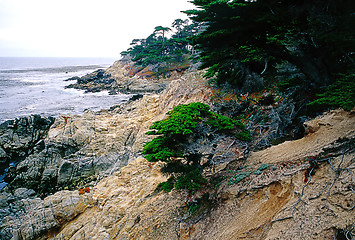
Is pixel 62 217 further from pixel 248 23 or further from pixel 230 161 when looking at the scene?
pixel 248 23

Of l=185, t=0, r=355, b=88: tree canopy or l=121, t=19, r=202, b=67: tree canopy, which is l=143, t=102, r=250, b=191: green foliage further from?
l=121, t=19, r=202, b=67: tree canopy

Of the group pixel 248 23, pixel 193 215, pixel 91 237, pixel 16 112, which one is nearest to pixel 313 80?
pixel 248 23

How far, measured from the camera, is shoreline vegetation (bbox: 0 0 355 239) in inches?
172

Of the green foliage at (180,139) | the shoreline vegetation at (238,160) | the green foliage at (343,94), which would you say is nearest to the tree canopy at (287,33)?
the shoreline vegetation at (238,160)

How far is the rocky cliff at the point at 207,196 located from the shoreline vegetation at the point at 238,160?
0.10 feet

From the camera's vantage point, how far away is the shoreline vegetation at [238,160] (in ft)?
14.3

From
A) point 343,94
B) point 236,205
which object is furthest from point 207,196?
point 343,94

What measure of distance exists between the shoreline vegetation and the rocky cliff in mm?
32

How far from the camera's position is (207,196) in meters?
6.11

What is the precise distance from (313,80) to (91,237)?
409 inches

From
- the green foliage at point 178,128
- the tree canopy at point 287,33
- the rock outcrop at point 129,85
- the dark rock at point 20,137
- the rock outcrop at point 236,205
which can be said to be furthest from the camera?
the rock outcrop at point 129,85

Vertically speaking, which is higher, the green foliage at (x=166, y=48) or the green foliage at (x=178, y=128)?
the green foliage at (x=166, y=48)

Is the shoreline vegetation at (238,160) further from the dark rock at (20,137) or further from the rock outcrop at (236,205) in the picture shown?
the dark rock at (20,137)

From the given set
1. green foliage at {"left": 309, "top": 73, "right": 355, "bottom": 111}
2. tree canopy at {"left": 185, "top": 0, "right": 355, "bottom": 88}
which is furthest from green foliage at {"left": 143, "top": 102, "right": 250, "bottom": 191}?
tree canopy at {"left": 185, "top": 0, "right": 355, "bottom": 88}
